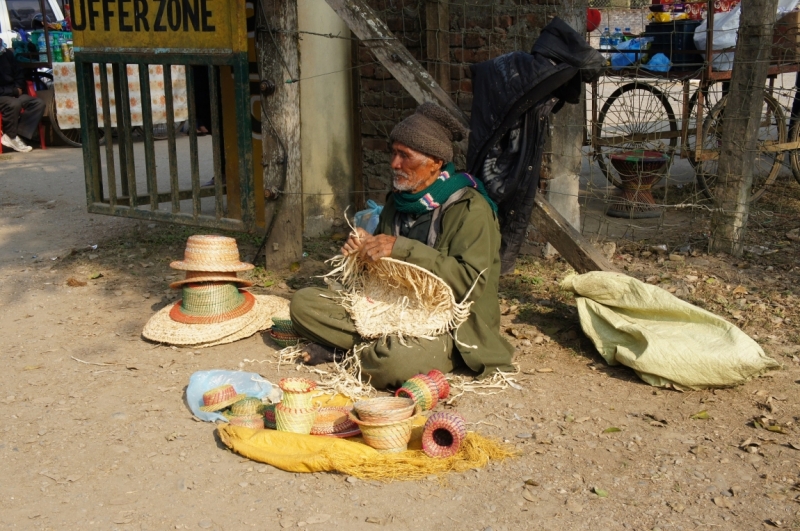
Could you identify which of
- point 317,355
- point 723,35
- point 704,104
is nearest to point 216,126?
point 317,355

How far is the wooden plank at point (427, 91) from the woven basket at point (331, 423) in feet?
5.48

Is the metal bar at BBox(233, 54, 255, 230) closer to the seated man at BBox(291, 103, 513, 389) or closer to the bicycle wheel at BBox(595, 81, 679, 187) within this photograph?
the seated man at BBox(291, 103, 513, 389)

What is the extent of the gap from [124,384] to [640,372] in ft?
8.19

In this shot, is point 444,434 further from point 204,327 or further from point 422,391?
point 204,327

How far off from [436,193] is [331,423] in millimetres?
1199

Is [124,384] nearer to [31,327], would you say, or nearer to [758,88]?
[31,327]

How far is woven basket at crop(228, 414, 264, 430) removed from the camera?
3619 millimetres

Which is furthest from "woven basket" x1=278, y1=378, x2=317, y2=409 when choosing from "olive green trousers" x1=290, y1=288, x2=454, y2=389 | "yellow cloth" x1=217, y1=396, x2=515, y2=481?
"olive green trousers" x1=290, y1=288, x2=454, y2=389

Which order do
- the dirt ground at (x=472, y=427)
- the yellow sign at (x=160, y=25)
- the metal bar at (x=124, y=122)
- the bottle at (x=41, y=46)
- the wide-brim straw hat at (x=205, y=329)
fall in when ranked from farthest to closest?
1. the bottle at (x=41, y=46)
2. the metal bar at (x=124, y=122)
3. the yellow sign at (x=160, y=25)
4. the wide-brim straw hat at (x=205, y=329)
5. the dirt ground at (x=472, y=427)

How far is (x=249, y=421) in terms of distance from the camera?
364 centimetres

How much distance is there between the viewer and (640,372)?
4.06 metres

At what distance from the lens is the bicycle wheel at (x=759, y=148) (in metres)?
6.19

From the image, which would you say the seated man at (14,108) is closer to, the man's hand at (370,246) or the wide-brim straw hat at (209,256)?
the wide-brim straw hat at (209,256)

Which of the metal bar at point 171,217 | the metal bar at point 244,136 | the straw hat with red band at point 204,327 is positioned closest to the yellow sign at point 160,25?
the metal bar at point 244,136
